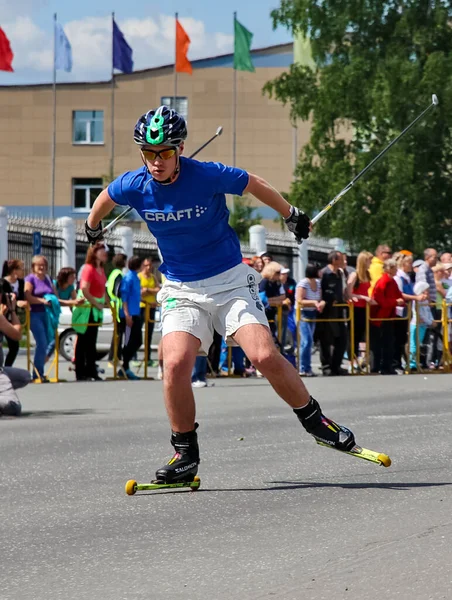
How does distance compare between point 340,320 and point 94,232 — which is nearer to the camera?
point 94,232

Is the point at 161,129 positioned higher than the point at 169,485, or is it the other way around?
the point at 161,129

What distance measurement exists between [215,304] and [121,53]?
1907 inches

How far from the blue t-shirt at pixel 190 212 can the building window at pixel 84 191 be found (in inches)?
2444

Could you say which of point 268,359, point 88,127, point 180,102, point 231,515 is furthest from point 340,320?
point 88,127

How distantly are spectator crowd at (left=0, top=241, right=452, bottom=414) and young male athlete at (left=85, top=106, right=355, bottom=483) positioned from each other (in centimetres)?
982

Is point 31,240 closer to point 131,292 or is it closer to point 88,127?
point 131,292

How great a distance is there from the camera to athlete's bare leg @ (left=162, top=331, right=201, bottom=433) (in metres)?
7.67

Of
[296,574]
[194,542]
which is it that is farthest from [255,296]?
[296,574]

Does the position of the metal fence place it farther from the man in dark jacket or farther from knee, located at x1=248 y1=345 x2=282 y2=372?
knee, located at x1=248 y1=345 x2=282 y2=372

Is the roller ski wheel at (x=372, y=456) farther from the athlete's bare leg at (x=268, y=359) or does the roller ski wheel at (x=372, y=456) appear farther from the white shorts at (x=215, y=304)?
the white shorts at (x=215, y=304)

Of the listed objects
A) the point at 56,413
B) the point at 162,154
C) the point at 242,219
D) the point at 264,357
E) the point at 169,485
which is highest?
the point at 242,219

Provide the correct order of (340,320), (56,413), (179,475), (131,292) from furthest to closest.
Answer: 1. (340,320)
2. (131,292)
3. (56,413)
4. (179,475)

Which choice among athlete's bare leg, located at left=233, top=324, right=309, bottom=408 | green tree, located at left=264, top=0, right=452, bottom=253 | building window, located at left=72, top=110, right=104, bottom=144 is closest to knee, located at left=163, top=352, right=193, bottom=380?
athlete's bare leg, located at left=233, top=324, right=309, bottom=408

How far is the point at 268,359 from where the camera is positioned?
762 centimetres
